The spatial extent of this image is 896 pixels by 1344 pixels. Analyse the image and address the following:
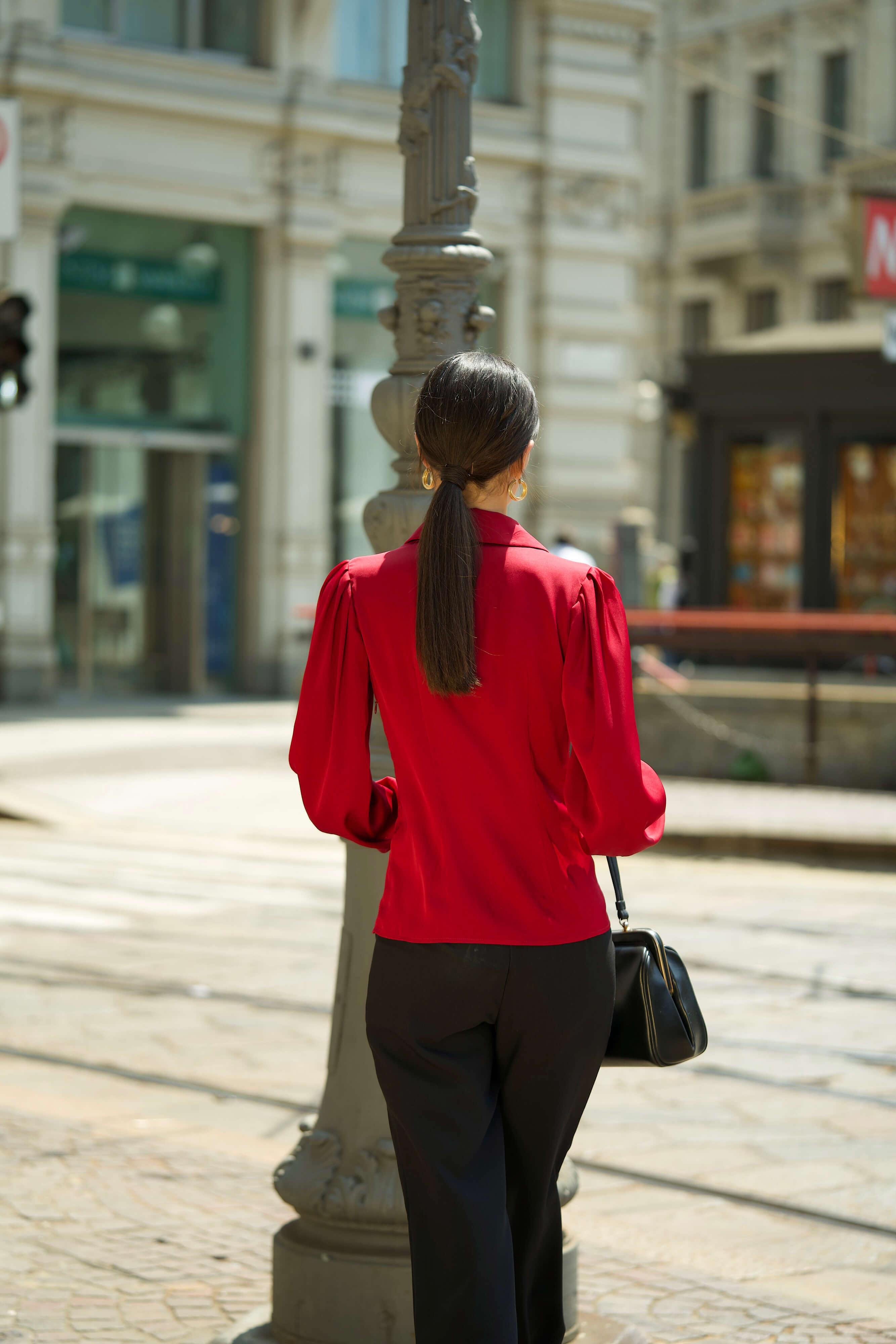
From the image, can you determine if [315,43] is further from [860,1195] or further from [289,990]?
[860,1195]

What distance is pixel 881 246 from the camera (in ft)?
46.4

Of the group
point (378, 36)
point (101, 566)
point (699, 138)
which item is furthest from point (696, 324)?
point (101, 566)

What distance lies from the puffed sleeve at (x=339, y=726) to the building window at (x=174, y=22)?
17.9 meters

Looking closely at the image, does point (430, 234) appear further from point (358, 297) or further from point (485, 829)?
point (358, 297)

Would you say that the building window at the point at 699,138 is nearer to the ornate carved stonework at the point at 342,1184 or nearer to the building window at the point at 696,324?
the building window at the point at 696,324

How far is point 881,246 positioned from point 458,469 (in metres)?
12.5

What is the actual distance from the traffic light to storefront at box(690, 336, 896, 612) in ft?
26.9

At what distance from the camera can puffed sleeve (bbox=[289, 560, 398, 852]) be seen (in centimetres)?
258

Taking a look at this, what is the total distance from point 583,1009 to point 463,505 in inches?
27.3

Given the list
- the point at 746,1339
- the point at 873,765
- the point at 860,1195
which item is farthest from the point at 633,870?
the point at 746,1339

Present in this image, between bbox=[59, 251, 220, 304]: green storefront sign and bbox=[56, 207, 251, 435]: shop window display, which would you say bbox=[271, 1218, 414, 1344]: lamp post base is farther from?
bbox=[59, 251, 220, 304]: green storefront sign

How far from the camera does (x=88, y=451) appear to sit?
1952 cm

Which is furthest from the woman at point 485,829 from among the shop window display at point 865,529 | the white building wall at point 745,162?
the white building wall at point 745,162

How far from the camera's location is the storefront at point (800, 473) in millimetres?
18000
